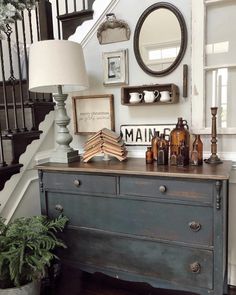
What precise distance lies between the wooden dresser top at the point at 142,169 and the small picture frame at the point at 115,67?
1.95ft

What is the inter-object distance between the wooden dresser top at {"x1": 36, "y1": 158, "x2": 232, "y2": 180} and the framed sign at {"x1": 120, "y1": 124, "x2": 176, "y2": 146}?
20 cm

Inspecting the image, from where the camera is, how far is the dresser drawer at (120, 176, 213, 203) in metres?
1.47

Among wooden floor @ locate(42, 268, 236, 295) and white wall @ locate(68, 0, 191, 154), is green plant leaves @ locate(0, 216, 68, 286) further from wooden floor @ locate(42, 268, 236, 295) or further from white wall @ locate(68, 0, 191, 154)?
white wall @ locate(68, 0, 191, 154)

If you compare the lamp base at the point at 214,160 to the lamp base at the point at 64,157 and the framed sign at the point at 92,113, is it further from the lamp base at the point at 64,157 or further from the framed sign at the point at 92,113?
the lamp base at the point at 64,157

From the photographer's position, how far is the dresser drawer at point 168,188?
1.47 meters

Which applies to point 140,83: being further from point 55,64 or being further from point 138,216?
point 138,216

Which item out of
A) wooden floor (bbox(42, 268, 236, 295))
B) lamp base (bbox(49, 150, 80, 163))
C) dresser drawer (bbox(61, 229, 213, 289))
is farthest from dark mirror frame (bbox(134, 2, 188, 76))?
wooden floor (bbox(42, 268, 236, 295))

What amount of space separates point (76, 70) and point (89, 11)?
0.65 m

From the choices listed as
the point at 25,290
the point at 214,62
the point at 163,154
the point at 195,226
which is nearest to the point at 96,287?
the point at 25,290

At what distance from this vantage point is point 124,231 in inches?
66.4

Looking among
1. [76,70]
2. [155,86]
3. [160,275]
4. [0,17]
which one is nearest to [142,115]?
[155,86]

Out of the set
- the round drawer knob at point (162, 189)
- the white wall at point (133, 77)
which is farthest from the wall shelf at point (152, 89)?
the round drawer knob at point (162, 189)

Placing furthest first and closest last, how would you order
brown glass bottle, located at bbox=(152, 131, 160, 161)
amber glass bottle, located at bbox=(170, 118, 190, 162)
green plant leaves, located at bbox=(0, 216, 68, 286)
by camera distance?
brown glass bottle, located at bbox=(152, 131, 160, 161) → amber glass bottle, located at bbox=(170, 118, 190, 162) → green plant leaves, located at bbox=(0, 216, 68, 286)

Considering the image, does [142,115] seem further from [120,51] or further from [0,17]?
[0,17]
